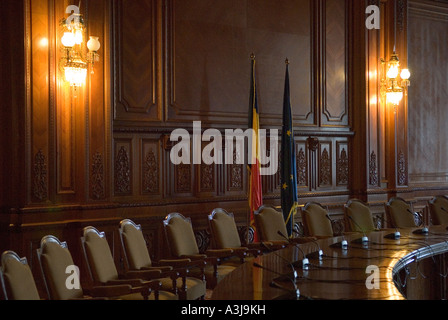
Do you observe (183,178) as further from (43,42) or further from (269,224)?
(43,42)

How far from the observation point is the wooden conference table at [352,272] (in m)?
3.55

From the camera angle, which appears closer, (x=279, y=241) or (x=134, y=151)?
(x=279, y=241)

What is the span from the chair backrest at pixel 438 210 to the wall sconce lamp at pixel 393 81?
1.97 m

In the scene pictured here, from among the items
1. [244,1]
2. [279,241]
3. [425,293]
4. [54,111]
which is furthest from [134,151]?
[425,293]

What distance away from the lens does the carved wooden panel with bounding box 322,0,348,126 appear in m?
8.76

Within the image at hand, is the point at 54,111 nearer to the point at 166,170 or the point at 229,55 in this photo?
the point at 166,170

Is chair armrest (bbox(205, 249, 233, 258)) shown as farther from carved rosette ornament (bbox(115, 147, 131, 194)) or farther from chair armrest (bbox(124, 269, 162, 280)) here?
carved rosette ornament (bbox(115, 147, 131, 194))

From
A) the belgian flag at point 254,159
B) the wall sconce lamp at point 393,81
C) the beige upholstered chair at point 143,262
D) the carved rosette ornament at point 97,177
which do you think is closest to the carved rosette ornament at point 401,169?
the wall sconce lamp at point 393,81

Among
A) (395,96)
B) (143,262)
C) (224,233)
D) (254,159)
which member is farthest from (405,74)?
(143,262)

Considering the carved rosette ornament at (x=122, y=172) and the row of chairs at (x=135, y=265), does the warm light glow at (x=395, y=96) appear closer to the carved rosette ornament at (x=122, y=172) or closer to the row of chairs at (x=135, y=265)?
the row of chairs at (x=135, y=265)

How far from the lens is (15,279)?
337cm

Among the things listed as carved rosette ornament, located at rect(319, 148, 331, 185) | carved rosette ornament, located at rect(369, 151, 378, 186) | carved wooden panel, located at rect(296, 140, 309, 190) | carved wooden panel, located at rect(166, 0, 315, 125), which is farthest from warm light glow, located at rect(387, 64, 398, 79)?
carved wooden panel, located at rect(296, 140, 309, 190)

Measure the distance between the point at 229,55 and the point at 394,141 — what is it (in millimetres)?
3146

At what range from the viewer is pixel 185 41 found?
7395 mm
